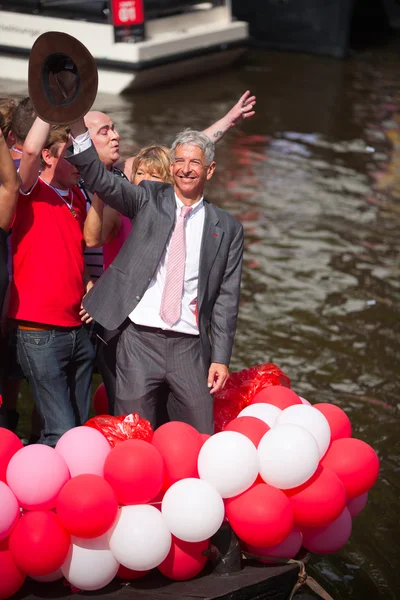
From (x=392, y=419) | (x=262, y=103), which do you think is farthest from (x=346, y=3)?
(x=392, y=419)

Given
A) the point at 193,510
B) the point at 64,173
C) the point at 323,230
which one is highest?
the point at 64,173

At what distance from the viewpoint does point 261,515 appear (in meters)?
3.84

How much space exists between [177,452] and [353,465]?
32.4 inches

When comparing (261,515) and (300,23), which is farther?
(300,23)

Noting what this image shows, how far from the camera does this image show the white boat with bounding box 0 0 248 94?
14070mm

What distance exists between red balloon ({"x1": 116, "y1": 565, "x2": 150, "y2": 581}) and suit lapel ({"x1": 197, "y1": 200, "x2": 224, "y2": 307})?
48.7 inches

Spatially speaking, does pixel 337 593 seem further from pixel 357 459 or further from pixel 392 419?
pixel 392 419

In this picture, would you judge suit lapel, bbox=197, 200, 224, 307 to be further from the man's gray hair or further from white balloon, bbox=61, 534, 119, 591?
white balloon, bbox=61, 534, 119, 591

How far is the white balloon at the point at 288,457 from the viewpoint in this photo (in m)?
3.90

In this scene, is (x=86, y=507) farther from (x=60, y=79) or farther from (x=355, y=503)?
(x=60, y=79)

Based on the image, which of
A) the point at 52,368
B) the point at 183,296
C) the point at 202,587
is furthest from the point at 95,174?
the point at 202,587

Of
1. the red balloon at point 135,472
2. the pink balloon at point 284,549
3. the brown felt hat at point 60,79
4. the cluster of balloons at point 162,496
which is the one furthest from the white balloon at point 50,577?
the brown felt hat at point 60,79

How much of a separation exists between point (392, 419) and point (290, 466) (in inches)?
109

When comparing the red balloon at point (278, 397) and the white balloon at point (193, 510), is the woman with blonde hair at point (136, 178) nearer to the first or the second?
the red balloon at point (278, 397)
